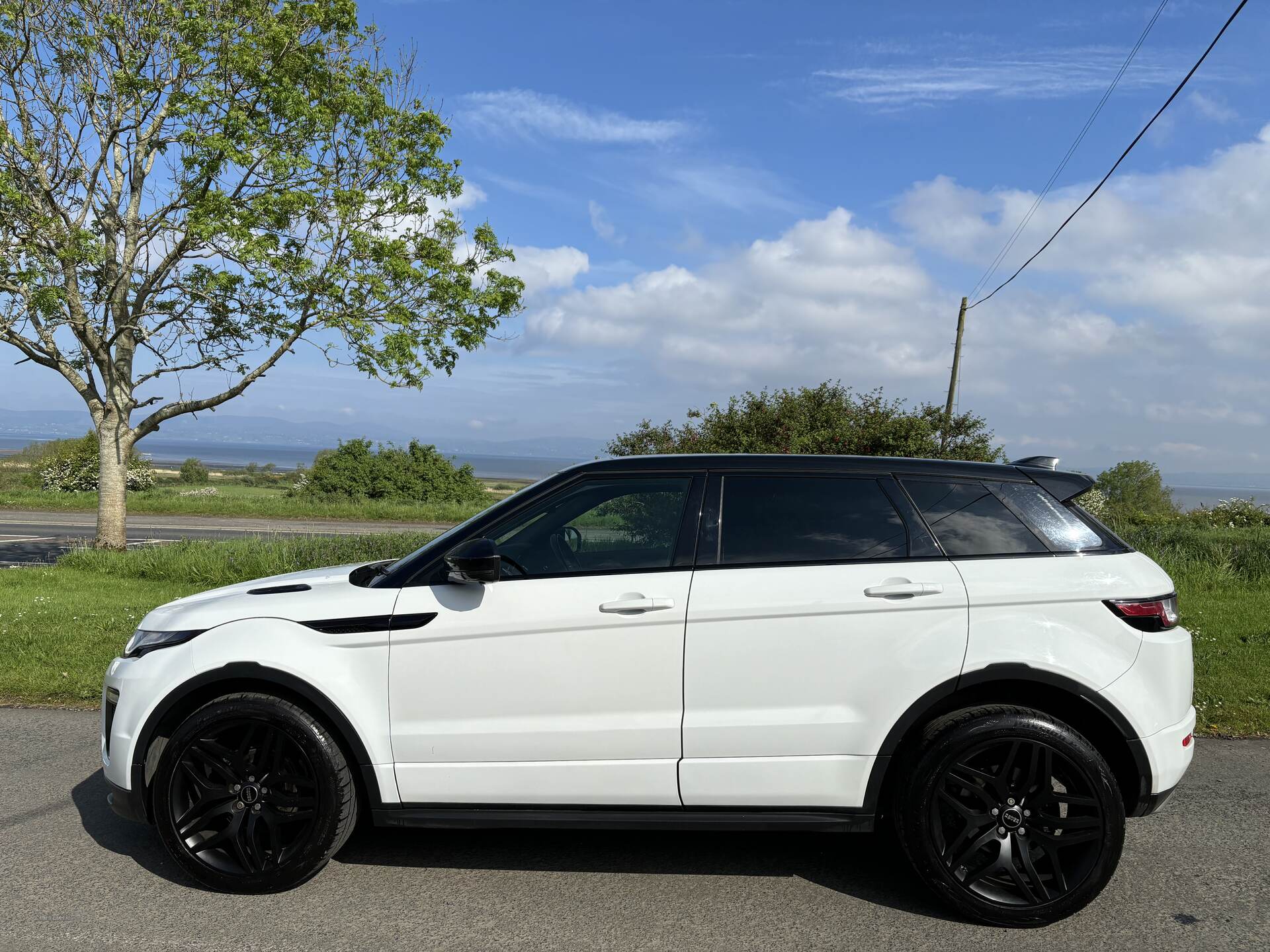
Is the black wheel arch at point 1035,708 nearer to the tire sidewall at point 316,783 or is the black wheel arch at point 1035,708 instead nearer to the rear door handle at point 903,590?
the rear door handle at point 903,590

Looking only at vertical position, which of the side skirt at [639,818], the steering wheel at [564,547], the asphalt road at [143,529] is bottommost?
the asphalt road at [143,529]

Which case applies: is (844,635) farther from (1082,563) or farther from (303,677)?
(303,677)

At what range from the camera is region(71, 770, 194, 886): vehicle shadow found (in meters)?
3.84

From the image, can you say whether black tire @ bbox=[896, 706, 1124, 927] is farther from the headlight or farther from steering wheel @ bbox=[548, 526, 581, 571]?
the headlight

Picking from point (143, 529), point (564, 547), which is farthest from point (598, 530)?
point (143, 529)

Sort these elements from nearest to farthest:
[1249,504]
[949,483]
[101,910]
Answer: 1. [101,910]
2. [949,483]
3. [1249,504]

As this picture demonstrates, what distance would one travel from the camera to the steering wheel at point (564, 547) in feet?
12.6

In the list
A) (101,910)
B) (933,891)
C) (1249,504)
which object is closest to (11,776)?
(101,910)

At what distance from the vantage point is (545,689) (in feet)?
11.5

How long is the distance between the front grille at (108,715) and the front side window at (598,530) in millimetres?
1677

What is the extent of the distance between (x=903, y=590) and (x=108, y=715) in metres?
3.25

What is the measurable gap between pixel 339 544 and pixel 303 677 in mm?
9657

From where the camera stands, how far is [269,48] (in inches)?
554

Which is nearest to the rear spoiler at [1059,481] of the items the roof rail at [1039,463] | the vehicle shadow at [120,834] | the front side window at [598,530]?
the roof rail at [1039,463]
